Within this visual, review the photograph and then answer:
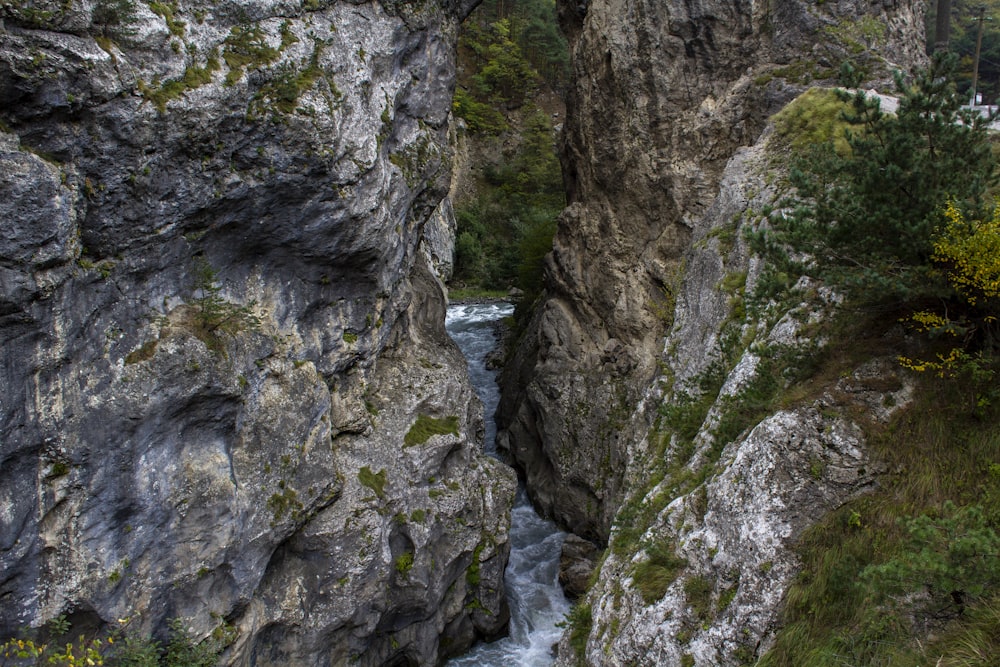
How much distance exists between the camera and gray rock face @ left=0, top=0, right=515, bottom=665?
31.0 ft

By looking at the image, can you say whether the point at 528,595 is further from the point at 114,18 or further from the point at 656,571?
the point at 114,18

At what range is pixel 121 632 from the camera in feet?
34.3

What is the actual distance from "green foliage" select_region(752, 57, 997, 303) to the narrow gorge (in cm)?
58

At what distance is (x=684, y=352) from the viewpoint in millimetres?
11336

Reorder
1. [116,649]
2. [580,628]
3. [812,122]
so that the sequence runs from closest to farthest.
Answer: [580,628], [116,649], [812,122]

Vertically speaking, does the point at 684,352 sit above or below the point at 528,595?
above

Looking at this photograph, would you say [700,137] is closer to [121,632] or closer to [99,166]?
[99,166]

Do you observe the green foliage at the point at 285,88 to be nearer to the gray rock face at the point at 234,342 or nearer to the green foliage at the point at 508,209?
the gray rock face at the point at 234,342

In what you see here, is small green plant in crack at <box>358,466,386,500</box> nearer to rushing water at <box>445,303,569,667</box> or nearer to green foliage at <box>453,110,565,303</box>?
rushing water at <box>445,303,569,667</box>

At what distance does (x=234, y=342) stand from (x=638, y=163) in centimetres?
1335

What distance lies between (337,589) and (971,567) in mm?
11421

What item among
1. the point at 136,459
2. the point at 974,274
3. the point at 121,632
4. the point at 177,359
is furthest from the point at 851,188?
the point at 121,632

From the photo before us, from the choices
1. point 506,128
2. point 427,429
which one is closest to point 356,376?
point 427,429

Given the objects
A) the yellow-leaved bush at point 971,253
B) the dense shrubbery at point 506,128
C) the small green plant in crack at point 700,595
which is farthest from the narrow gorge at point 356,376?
the dense shrubbery at point 506,128
